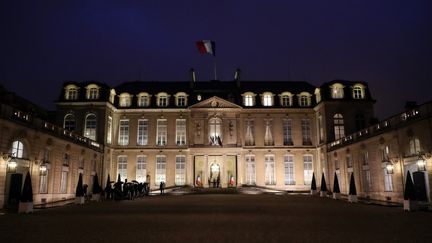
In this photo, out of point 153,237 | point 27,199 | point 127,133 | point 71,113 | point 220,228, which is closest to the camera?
point 153,237

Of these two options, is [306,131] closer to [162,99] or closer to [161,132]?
[161,132]

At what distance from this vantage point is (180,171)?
1550 inches

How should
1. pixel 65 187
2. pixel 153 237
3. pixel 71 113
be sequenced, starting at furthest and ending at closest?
1. pixel 71 113
2. pixel 65 187
3. pixel 153 237

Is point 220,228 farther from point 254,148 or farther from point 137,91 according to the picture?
point 137,91

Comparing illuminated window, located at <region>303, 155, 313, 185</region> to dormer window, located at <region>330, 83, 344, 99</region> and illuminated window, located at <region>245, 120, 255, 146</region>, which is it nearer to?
illuminated window, located at <region>245, 120, 255, 146</region>

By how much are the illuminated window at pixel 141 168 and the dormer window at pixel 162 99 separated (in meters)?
6.04

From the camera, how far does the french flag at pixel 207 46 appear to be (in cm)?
4084

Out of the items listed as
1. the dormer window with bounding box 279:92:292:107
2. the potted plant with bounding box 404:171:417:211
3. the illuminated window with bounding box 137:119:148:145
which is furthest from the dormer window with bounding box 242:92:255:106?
the potted plant with bounding box 404:171:417:211

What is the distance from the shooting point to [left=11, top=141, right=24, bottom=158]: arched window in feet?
68.0

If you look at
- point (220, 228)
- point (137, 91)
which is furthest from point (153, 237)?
point (137, 91)

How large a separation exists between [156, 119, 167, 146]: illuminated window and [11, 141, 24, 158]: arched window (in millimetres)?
19063

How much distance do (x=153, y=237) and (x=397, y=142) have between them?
1889 centimetres

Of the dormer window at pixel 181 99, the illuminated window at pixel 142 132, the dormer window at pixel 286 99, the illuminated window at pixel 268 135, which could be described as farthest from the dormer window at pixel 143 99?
the dormer window at pixel 286 99

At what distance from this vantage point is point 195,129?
39.5 meters
